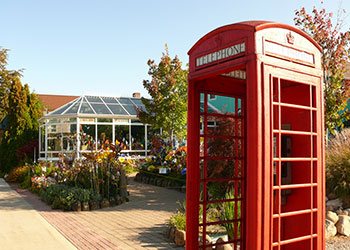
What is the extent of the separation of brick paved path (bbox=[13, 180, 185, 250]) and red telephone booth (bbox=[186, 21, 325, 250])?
2.91 metres

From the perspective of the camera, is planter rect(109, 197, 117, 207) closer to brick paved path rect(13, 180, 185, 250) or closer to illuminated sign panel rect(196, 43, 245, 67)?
brick paved path rect(13, 180, 185, 250)

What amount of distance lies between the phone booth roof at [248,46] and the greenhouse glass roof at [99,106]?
15.9 meters

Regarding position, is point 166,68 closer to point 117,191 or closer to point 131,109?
point 131,109

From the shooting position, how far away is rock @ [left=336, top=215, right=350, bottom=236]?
266 inches

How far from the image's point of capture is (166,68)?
17109 millimetres

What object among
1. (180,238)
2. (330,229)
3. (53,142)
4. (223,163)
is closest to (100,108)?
(53,142)

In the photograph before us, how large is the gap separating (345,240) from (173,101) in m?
11.0

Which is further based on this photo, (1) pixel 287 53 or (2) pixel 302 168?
(2) pixel 302 168

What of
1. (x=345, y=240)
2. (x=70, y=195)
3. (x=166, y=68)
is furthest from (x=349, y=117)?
(x=166, y=68)

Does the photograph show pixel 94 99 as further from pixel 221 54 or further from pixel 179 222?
pixel 221 54

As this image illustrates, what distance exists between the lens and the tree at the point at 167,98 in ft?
55.0

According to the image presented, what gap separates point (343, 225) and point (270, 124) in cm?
467

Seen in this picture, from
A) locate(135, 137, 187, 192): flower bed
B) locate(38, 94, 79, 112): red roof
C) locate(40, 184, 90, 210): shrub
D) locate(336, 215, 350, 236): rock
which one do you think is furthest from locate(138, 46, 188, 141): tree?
locate(38, 94, 79, 112): red roof

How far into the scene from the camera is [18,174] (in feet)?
57.5
